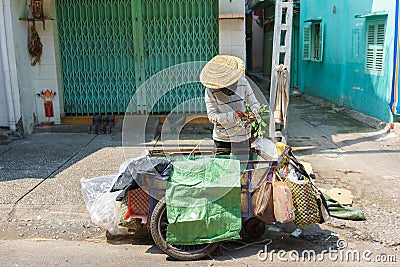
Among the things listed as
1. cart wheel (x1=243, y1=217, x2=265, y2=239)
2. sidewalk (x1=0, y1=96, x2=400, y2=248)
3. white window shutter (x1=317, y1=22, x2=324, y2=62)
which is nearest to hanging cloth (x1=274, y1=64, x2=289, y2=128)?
sidewalk (x1=0, y1=96, x2=400, y2=248)

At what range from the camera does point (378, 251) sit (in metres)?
3.95

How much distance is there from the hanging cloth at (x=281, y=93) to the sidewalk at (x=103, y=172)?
786mm

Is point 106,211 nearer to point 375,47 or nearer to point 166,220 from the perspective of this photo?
point 166,220

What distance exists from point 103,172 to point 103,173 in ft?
0.15

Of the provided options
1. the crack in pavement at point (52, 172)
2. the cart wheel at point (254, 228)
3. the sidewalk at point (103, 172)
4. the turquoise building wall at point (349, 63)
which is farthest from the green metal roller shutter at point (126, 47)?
the cart wheel at point (254, 228)

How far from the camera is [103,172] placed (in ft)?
19.8

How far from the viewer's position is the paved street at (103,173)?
395cm

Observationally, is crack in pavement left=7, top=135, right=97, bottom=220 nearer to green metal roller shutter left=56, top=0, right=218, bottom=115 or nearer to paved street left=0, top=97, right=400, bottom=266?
paved street left=0, top=97, right=400, bottom=266

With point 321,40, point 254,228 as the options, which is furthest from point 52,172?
point 321,40

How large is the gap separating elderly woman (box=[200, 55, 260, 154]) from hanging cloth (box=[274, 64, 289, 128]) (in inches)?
95.7

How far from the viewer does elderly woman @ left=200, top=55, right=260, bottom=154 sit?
164 inches

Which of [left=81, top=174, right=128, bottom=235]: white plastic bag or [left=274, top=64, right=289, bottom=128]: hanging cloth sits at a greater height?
[left=274, top=64, right=289, bottom=128]: hanging cloth

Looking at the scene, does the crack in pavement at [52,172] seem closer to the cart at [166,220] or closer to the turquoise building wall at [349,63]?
the cart at [166,220]

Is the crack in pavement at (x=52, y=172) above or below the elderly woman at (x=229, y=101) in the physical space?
below
